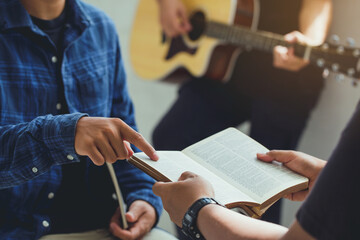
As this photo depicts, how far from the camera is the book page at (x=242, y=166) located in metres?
1.00

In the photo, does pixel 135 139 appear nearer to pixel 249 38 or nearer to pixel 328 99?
pixel 249 38

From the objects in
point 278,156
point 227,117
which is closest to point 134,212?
point 278,156

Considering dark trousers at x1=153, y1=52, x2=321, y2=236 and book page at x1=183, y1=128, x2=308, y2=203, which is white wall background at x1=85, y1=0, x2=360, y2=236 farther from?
book page at x1=183, y1=128, x2=308, y2=203

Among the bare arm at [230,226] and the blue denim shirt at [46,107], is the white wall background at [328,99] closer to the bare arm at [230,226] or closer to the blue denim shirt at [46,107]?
the blue denim shirt at [46,107]

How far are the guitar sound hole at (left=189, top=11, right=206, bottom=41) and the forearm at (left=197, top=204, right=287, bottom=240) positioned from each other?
131cm

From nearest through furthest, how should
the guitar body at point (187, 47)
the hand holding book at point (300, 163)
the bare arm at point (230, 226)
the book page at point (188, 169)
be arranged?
the bare arm at point (230, 226)
the book page at point (188, 169)
the hand holding book at point (300, 163)
the guitar body at point (187, 47)

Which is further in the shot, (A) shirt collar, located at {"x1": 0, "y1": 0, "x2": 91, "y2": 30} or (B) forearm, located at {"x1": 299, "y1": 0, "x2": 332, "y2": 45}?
(B) forearm, located at {"x1": 299, "y1": 0, "x2": 332, "y2": 45}

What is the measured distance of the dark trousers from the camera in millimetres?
1863

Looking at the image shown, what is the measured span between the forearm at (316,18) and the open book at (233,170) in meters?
0.82

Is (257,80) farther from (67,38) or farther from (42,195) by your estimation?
(42,195)

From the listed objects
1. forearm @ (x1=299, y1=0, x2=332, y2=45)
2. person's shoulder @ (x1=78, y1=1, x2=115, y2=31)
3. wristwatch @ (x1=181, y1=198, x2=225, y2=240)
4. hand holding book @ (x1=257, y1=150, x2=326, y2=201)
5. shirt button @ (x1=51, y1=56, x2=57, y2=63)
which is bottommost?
wristwatch @ (x1=181, y1=198, x2=225, y2=240)

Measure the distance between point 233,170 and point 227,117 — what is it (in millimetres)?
927

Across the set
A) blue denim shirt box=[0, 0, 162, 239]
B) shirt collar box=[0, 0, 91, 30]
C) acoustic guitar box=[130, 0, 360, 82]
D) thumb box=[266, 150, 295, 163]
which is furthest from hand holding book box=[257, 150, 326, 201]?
shirt collar box=[0, 0, 91, 30]

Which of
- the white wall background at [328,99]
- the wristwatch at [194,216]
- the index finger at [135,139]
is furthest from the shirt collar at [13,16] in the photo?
the white wall background at [328,99]
